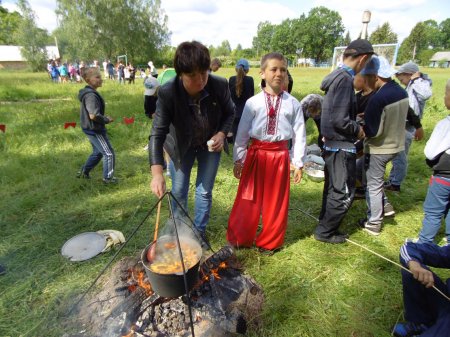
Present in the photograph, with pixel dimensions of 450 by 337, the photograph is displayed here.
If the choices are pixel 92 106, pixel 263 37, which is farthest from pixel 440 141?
pixel 263 37

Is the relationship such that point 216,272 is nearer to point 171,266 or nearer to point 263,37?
point 171,266

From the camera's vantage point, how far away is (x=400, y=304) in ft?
7.94

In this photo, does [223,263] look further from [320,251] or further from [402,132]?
[402,132]

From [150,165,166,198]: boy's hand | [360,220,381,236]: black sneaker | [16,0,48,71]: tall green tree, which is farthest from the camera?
[16,0,48,71]: tall green tree

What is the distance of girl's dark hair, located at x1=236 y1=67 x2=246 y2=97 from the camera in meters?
5.38

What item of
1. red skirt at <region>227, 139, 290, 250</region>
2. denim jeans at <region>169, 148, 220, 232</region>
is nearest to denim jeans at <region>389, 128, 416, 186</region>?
red skirt at <region>227, 139, 290, 250</region>

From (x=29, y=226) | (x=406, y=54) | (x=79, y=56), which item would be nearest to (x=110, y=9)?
(x=79, y=56)

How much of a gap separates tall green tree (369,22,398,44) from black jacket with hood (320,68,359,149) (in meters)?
85.1

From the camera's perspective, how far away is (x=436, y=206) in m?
2.70

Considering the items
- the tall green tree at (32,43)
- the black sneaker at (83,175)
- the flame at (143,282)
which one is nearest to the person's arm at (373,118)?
the flame at (143,282)

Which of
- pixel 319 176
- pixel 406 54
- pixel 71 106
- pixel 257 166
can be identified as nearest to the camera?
pixel 257 166

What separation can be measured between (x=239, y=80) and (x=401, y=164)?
3.18 meters

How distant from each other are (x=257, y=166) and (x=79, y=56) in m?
43.4

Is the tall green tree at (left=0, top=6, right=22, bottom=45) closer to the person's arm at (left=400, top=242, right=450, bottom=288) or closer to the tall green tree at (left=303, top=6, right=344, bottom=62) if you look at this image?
the tall green tree at (left=303, top=6, right=344, bottom=62)
